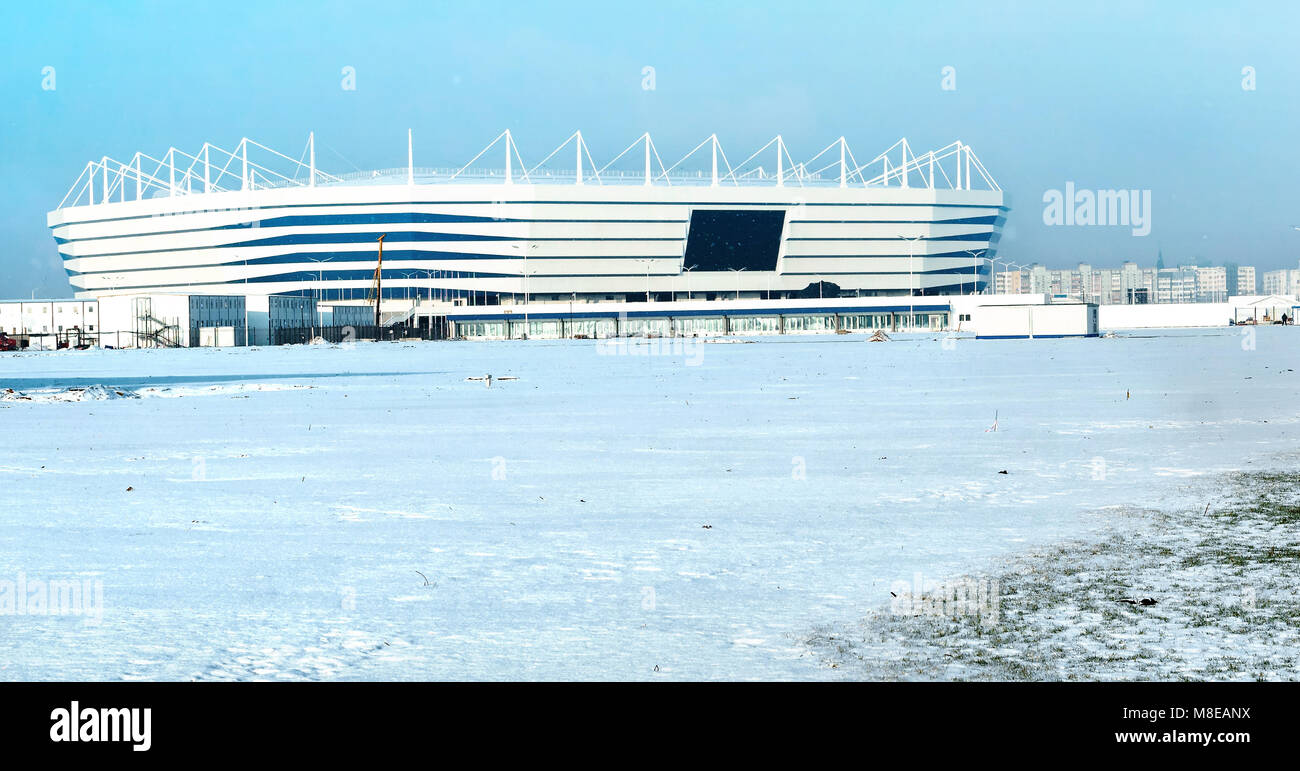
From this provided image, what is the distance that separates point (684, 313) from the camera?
18662 cm

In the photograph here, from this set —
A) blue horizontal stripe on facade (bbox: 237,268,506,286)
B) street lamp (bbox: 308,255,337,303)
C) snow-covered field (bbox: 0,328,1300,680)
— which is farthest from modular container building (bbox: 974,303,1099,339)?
street lamp (bbox: 308,255,337,303)

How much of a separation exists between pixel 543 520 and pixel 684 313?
176m

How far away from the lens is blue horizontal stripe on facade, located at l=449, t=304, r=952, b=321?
17888 cm

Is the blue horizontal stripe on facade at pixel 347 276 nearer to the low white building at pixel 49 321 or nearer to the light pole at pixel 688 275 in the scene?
the light pole at pixel 688 275

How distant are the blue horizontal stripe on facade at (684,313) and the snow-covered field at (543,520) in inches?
6040

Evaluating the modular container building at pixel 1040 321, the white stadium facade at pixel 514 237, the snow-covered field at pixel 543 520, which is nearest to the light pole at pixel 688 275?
the white stadium facade at pixel 514 237

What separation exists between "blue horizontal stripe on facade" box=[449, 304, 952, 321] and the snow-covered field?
503 ft

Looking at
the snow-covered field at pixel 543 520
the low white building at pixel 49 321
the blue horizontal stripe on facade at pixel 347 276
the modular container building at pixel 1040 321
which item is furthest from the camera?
the blue horizontal stripe on facade at pixel 347 276

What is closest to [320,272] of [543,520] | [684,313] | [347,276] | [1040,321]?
[347,276]

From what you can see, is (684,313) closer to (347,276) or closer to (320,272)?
(347,276)

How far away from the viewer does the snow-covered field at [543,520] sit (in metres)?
6.53

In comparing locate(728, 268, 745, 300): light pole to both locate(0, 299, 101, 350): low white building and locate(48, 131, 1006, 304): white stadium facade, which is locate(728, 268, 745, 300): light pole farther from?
locate(0, 299, 101, 350): low white building
